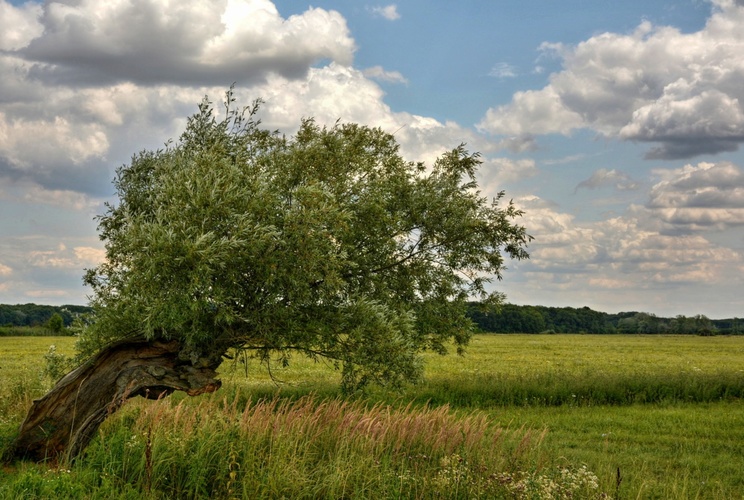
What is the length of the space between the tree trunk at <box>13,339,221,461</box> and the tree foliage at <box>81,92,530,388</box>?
17.3 inches

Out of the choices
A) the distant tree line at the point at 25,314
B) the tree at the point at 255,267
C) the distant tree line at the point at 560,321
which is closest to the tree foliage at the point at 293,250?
the tree at the point at 255,267

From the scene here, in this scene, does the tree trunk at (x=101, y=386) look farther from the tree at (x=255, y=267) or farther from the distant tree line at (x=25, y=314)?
the distant tree line at (x=25, y=314)

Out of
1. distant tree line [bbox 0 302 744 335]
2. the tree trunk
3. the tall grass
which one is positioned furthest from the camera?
distant tree line [bbox 0 302 744 335]

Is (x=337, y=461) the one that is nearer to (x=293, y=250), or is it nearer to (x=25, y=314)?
(x=293, y=250)

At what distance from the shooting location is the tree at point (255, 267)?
527 inches

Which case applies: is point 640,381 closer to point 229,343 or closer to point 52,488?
point 229,343

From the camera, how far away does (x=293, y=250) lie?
46.2 feet

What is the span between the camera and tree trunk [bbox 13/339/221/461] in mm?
15359

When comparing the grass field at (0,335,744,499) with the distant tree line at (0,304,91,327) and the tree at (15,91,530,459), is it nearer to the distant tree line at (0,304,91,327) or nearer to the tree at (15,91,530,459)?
the tree at (15,91,530,459)

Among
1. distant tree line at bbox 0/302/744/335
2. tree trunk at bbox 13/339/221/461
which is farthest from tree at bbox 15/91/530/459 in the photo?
distant tree line at bbox 0/302/744/335

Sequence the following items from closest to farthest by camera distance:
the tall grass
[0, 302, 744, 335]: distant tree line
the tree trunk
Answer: the tall grass < the tree trunk < [0, 302, 744, 335]: distant tree line

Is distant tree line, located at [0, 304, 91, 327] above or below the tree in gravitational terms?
below

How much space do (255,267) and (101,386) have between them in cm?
508

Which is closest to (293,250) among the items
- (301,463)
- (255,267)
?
(255,267)
